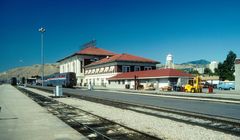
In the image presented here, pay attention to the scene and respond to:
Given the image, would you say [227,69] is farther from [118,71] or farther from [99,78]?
[99,78]

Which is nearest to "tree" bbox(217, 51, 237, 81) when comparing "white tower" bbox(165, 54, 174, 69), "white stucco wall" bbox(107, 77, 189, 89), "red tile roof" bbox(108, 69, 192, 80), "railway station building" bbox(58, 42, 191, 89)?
"white tower" bbox(165, 54, 174, 69)

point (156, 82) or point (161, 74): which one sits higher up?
point (161, 74)

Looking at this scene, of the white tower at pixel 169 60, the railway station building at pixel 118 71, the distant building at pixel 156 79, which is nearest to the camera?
the distant building at pixel 156 79

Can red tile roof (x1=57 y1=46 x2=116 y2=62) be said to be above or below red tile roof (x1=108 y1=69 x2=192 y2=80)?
above

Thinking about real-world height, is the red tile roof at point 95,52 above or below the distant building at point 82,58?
above

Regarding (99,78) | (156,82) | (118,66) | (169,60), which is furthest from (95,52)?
(156,82)

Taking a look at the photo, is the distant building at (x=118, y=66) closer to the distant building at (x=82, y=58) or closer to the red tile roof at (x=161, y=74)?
the distant building at (x=82, y=58)

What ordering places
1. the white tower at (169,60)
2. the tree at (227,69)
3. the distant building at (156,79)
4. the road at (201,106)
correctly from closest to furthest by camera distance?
the road at (201,106), the distant building at (156,79), the tree at (227,69), the white tower at (169,60)

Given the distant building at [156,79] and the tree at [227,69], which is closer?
the distant building at [156,79]

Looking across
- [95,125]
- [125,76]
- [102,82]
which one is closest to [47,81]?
[102,82]

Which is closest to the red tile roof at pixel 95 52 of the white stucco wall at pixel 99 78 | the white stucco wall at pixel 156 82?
the white stucco wall at pixel 99 78

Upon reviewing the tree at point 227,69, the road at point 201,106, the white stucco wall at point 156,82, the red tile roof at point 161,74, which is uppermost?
the tree at point 227,69

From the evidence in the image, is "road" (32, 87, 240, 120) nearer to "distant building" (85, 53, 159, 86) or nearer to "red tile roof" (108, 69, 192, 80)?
"red tile roof" (108, 69, 192, 80)

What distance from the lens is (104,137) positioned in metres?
11.3
